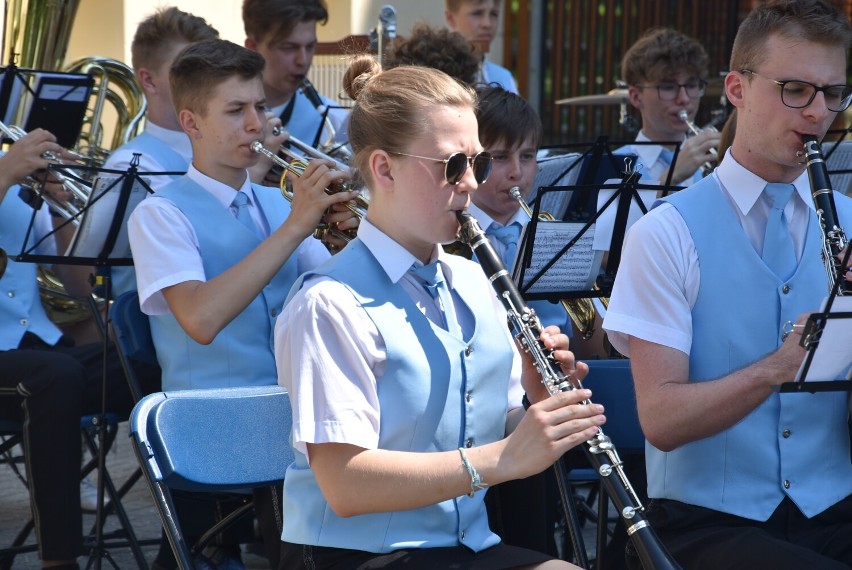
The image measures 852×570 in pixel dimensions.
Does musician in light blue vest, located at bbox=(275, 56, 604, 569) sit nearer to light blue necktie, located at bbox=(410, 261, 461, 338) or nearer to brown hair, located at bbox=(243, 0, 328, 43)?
light blue necktie, located at bbox=(410, 261, 461, 338)

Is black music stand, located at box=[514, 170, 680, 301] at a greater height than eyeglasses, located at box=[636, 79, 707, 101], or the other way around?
eyeglasses, located at box=[636, 79, 707, 101]

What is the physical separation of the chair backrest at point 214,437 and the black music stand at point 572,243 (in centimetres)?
70

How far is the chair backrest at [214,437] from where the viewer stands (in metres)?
2.38

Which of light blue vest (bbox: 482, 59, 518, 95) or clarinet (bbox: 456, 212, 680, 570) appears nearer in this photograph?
clarinet (bbox: 456, 212, 680, 570)

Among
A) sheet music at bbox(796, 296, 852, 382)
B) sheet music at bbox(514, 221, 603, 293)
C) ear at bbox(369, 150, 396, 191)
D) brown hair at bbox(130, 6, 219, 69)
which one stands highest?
brown hair at bbox(130, 6, 219, 69)

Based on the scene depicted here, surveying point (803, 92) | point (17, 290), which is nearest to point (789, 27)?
point (803, 92)

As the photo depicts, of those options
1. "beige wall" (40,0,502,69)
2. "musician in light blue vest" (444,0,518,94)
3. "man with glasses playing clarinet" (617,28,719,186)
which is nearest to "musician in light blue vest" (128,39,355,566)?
"man with glasses playing clarinet" (617,28,719,186)

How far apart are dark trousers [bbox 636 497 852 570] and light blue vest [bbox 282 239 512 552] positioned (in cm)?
35

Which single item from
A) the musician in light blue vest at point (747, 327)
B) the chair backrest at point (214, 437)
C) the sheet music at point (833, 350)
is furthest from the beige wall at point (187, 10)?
the sheet music at point (833, 350)

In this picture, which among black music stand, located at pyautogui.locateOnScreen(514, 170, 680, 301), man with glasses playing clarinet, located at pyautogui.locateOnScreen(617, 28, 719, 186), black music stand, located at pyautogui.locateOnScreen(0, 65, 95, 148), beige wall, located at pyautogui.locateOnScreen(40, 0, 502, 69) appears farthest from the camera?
beige wall, located at pyautogui.locateOnScreen(40, 0, 502, 69)

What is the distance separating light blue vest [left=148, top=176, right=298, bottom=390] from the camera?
329cm

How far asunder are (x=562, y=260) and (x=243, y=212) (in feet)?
3.11

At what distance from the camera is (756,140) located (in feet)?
7.63

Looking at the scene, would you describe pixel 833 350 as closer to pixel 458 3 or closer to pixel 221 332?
pixel 221 332
